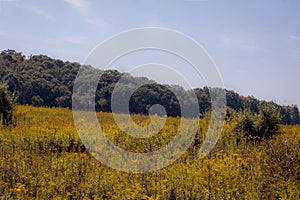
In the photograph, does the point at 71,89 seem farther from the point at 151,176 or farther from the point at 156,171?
A: the point at 151,176

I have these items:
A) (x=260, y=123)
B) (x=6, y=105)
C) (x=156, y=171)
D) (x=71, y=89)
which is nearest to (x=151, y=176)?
(x=156, y=171)

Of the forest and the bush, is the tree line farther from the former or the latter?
the forest

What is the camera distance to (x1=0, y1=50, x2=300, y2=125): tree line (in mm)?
29922

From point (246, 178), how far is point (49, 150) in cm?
578

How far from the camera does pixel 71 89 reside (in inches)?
1831

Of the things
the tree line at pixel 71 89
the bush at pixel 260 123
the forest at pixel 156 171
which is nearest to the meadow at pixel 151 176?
the forest at pixel 156 171

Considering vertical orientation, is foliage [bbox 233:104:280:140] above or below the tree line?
below

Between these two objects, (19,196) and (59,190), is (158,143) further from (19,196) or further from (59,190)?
(19,196)

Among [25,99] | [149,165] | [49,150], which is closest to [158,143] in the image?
[149,165]

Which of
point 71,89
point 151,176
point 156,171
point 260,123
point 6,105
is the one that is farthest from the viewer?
point 71,89

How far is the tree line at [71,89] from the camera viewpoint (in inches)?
1178

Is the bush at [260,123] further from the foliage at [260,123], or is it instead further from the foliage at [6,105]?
the foliage at [6,105]

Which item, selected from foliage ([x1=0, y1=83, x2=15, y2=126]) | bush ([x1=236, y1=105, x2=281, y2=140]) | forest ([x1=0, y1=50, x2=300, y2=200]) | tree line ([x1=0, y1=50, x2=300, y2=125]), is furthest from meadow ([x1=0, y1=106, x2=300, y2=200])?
tree line ([x1=0, y1=50, x2=300, y2=125])

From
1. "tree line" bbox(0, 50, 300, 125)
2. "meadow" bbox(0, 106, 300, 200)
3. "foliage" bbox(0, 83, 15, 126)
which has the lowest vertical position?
"meadow" bbox(0, 106, 300, 200)
